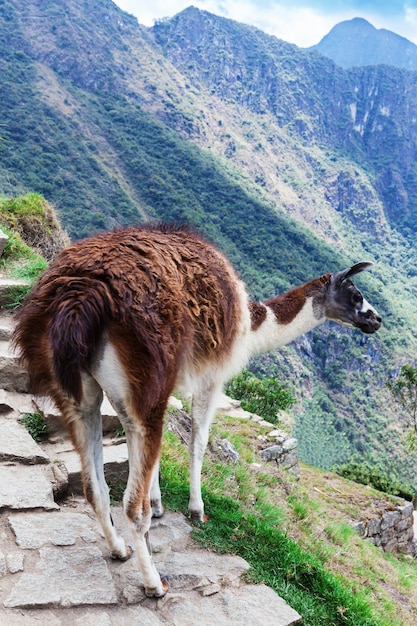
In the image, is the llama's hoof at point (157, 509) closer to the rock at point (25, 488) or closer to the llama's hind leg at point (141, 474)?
the rock at point (25, 488)

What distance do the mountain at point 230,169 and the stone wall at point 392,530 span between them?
297 inches

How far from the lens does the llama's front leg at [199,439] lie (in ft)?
13.5

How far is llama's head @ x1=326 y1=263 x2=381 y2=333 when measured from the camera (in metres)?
5.12

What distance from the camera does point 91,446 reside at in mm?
3045

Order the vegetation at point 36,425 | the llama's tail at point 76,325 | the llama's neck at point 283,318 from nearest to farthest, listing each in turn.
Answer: the llama's tail at point 76,325
the vegetation at point 36,425
the llama's neck at point 283,318

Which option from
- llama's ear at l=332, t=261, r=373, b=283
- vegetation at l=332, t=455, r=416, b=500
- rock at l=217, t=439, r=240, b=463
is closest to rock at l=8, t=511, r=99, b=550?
llama's ear at l=332, t=261, r=373, b=283

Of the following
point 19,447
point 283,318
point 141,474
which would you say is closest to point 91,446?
point 141,474

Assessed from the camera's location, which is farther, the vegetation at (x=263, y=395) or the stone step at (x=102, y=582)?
the vegetation at (x=263, y=395)

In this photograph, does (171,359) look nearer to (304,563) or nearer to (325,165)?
(304,563)

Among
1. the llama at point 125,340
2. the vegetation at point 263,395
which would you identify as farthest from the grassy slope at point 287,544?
the vegetation at point 263,395

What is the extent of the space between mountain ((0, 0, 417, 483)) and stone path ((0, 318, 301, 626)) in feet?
7.33

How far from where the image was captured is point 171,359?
296 centimetres

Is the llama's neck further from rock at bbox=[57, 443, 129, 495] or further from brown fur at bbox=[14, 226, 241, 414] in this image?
rock at bbox=[57, 443, 129, 495]

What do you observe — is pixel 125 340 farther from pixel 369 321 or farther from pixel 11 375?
pixel 369 321
